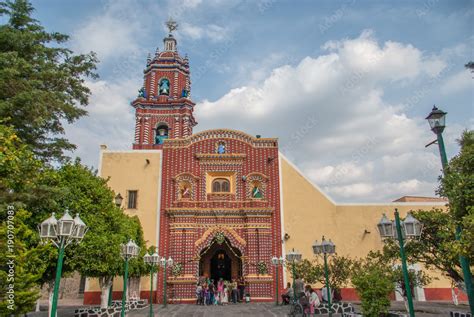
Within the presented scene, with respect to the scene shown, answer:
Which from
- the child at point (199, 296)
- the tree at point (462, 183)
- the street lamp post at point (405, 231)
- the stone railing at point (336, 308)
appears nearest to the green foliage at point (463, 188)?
the tree at point (462, 183)

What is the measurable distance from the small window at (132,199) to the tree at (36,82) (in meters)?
9.29

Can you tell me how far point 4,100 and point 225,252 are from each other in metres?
17.0

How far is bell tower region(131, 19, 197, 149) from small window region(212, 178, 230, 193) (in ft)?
24.7

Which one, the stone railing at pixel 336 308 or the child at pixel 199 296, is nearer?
the stone railing at pixel 336 308

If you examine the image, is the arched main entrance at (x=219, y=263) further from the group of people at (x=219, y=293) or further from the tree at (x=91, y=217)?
the tree at (x=91, y=217)

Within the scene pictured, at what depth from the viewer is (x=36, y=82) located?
11.9m

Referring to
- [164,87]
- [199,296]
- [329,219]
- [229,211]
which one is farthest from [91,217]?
[164,87]

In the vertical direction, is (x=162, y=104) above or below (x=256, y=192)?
above

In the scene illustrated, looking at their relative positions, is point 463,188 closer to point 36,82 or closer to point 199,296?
point 36,82

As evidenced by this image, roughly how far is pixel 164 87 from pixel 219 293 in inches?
716

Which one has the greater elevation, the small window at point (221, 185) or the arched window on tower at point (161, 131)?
the arched window on tower at point (161, 131)

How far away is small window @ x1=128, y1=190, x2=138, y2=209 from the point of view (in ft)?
77.8

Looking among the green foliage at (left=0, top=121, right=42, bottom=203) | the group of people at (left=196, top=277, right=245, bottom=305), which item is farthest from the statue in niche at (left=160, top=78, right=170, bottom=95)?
the green foliage at (left=0, top=121, right=42, bottom=203)

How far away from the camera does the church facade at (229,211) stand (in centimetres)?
2238
